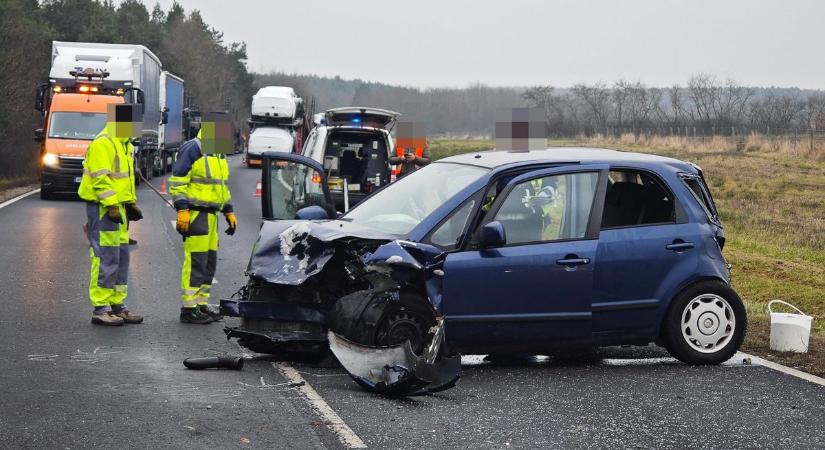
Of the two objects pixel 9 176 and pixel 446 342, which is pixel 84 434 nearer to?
pixel 446 342

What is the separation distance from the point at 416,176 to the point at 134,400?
11.2ft

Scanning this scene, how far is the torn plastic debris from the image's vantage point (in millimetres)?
7426

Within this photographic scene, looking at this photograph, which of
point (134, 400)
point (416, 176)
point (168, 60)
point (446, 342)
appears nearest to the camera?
point (134, 400)

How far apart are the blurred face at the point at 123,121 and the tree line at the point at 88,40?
2627 cm

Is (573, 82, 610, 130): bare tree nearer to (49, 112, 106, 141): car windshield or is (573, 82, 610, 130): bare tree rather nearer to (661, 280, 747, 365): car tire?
(49, 112, 106, 141): car windshield

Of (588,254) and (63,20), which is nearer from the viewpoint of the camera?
(588,254)

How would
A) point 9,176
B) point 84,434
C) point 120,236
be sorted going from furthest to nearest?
point 9,176, point 120,236, point 84,434

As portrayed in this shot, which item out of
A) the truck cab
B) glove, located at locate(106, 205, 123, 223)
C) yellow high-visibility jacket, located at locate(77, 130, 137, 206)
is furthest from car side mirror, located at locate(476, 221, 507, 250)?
the truck cab

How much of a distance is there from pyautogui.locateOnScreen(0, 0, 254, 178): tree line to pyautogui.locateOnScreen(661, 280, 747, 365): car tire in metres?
29.9

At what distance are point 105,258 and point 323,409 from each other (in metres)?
3.92

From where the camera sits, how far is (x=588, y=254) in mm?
8430

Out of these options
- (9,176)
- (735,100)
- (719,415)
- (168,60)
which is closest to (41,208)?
(9,176)

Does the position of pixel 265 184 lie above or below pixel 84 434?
above

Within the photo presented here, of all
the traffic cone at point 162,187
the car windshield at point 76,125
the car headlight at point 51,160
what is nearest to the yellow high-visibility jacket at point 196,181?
the car headlight at point 51,160
